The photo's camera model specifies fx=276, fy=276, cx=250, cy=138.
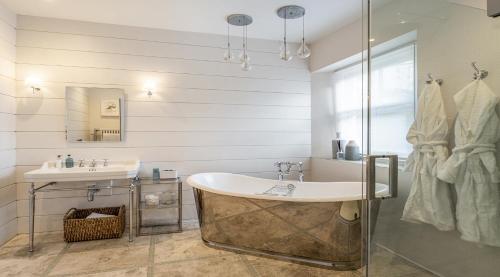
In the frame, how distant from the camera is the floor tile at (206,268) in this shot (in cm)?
219

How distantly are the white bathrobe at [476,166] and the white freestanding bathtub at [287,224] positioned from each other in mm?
471

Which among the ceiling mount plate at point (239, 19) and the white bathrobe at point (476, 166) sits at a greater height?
the ceiling mount plate at point (239, 19)

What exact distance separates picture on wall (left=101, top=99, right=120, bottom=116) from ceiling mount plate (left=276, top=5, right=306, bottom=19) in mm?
2062

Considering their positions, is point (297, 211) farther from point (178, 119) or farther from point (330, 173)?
point (178, 119)

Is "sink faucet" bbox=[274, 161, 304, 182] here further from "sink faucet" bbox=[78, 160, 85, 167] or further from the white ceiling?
"sink faucet" bbox=[78, 160, 85, 167]

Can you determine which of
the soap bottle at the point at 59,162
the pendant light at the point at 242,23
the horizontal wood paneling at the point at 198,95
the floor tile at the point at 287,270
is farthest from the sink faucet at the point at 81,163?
the floor tile at the point at 287,270

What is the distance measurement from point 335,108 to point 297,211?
205 centimetres

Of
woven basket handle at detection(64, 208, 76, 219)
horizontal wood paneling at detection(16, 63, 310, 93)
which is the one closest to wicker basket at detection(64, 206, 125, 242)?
woven basket handle at detection(64, 208, 76, 219)

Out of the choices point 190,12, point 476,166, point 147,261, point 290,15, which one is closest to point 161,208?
point 147,261

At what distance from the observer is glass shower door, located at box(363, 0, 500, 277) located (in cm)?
167

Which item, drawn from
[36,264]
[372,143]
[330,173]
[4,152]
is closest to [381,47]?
[372,143]

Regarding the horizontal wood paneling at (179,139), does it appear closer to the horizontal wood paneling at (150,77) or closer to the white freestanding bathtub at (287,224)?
the horizontal wood paneling at (150,77)

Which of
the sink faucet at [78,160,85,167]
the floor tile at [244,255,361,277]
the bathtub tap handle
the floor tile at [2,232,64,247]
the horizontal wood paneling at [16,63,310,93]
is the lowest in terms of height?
the floor tile at [244,255,361,277]

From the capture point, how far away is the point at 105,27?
10.3 ft
